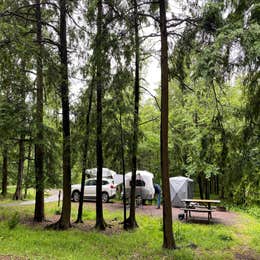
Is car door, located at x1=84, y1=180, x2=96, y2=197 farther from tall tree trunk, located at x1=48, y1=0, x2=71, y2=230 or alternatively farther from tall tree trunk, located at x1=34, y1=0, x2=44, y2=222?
tall tree trunk, located at x1=48, y1=0, x2=71, y2=230

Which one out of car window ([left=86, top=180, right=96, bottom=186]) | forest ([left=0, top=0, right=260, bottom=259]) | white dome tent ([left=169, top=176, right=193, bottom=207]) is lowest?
white dome tent ([left=169, top=176, right=193, bottom=207])

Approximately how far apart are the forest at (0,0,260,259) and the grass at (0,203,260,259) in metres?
0.72

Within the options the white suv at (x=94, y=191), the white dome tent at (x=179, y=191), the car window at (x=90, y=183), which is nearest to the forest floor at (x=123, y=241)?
the white dome tent at (x=179, y=191)

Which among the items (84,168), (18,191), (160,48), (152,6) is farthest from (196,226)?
(18,191)

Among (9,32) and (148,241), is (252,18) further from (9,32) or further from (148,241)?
(148,241)

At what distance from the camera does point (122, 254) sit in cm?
750

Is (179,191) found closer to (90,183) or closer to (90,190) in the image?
(90,190)

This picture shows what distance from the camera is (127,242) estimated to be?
29.4 feet

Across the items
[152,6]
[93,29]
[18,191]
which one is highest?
[93,29]

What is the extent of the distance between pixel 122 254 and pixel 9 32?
223 inches

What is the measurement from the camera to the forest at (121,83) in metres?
6.43

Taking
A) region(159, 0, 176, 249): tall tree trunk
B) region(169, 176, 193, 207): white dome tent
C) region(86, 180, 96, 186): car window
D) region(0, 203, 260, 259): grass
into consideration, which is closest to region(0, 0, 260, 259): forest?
region(159, 0, 176, 249): tall tree trunk

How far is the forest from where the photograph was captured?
21.1 feet

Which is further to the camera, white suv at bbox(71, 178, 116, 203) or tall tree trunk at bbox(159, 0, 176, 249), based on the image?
white suv at bbox(71, 178, 116, 203)
